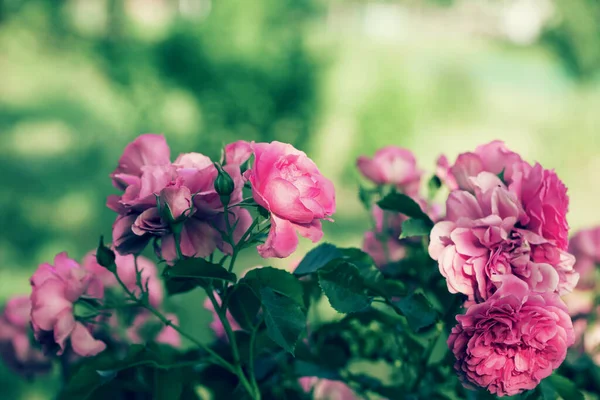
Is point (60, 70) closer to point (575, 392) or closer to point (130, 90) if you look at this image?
point (130, 90)

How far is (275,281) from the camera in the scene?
43cm

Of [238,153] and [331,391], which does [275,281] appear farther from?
[331,391]

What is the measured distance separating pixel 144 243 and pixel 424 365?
22 cm

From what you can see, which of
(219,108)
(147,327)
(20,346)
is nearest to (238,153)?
(147,327)

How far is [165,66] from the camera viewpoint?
3676 mm

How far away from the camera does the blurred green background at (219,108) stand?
9.95 feet

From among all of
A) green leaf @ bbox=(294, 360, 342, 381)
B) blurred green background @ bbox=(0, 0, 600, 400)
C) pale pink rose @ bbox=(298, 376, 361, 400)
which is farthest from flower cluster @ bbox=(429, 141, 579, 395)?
blurred green background @ bbox=(0, 0, 600, 400)

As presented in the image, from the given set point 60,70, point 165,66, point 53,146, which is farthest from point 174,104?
point 60,70

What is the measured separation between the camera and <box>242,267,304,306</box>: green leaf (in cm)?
42

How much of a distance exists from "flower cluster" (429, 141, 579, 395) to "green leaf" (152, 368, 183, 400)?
0.18m

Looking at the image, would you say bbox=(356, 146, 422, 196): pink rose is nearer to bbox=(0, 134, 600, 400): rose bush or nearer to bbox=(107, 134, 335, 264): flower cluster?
bbox=(0, 134, 600, 400): rose bush

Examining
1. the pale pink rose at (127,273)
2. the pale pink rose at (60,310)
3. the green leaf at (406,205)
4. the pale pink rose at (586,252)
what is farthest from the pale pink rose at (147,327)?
the pale pink rose at (586,252)

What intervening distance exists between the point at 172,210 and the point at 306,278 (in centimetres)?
16

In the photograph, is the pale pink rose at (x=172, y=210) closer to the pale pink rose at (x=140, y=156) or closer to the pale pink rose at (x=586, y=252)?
the pale pink rose at (x=140, y=156)
